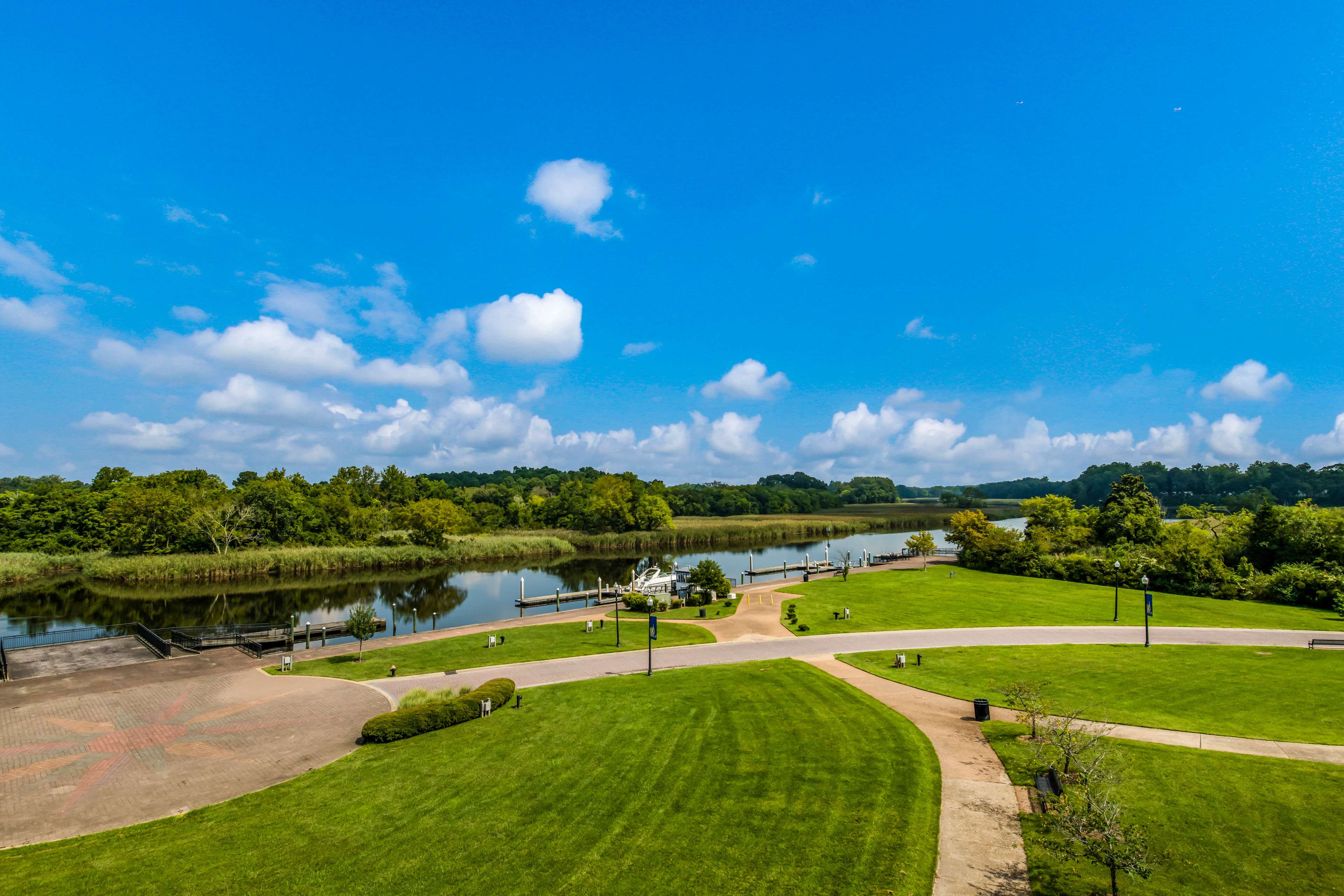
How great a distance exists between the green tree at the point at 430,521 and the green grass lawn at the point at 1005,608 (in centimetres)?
4674

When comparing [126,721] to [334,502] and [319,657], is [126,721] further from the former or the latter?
[334,502]

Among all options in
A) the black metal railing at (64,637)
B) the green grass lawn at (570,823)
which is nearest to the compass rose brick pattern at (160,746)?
the green grass lawn at (570,823)

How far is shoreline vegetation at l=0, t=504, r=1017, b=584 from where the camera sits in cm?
5300

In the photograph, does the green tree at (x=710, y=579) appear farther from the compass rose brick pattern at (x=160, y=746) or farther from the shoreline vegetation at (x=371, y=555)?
the shoreline vegetation at (x=371, y=555)

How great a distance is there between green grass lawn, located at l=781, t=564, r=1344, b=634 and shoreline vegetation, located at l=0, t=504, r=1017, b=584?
4075 cm

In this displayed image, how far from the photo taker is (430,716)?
1662 cm

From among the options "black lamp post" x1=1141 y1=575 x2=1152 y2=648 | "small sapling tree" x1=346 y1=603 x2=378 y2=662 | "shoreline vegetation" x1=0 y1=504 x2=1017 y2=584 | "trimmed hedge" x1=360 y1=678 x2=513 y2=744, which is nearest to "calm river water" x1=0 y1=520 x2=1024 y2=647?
"shoreline vegetation" x1=0 y1=504 x2=1017 y2=584

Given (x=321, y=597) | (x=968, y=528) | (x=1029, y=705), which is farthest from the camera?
(x=968, y=528)

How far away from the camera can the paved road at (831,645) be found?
863 inches

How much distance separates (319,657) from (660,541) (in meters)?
59.3

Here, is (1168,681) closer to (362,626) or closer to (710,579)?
(710,579)

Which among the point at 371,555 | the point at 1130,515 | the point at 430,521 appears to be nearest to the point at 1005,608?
the point at 1130,515

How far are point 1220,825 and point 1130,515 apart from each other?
154ft

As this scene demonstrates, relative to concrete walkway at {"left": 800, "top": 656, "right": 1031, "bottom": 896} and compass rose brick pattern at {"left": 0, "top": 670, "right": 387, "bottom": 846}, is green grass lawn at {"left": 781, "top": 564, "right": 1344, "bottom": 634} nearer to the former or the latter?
concrete walkway at {"left": 800, "top": 656, "right": 1031, "bottom": 896}
